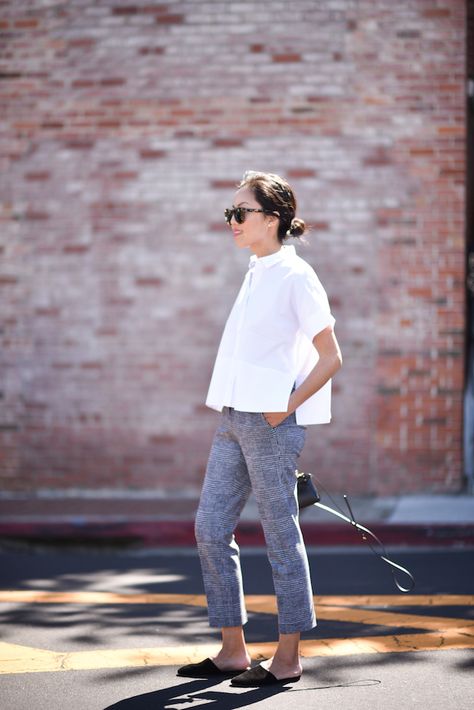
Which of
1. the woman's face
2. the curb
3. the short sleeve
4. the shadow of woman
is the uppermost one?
the woman's face

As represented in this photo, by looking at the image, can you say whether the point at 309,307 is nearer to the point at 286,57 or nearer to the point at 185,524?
the point at 185,524

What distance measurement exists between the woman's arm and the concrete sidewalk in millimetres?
3786

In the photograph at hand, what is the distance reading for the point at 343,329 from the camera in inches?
361

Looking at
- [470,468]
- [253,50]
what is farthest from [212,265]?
[470,468]

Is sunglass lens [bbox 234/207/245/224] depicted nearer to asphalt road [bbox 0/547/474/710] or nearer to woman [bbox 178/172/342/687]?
woman [bbox 178/172/342/687]

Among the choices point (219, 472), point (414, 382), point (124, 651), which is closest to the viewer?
point (219, 472)

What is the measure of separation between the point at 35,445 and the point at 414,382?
133 inches

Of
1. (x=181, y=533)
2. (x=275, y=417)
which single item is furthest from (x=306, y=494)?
(x=181, y=533)

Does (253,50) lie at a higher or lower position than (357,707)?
higher

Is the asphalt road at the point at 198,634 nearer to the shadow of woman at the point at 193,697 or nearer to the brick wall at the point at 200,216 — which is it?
the shadow of woman at the point at 193,697

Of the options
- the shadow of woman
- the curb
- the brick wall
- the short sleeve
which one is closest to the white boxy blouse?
the short sleeve

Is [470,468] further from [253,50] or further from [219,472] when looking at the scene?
[219,472]

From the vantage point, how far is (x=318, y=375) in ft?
12.9

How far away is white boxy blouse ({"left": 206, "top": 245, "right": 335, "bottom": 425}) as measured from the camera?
3.92m
